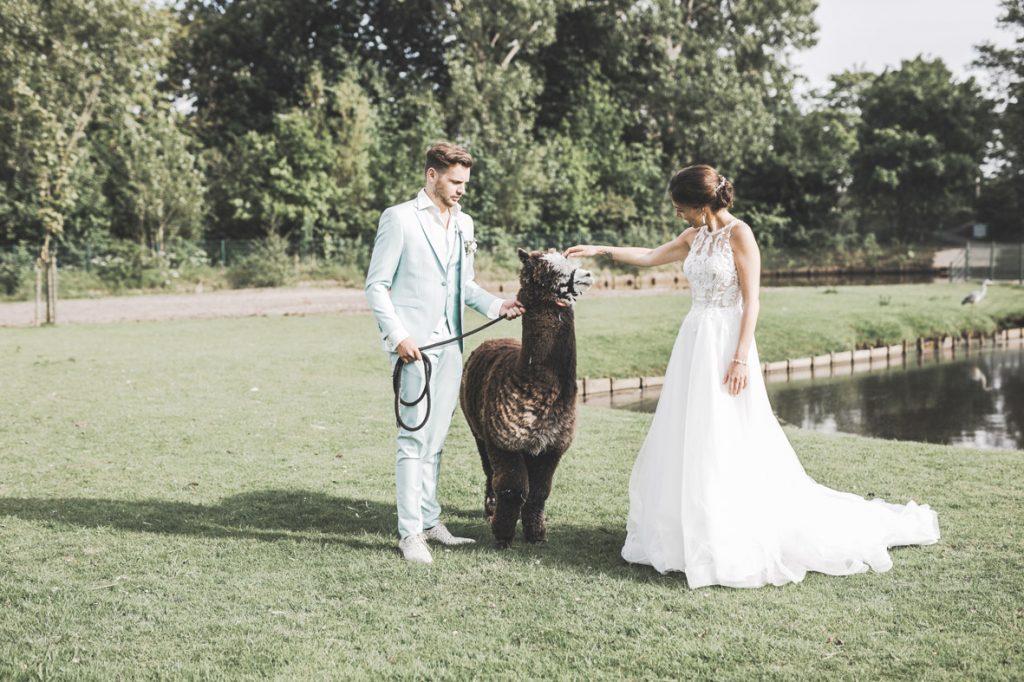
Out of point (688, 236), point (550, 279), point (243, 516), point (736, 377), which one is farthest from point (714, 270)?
point (243, 516)

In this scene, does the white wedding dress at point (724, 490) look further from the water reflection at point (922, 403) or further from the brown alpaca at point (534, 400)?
the water reflection at point (922, 403)

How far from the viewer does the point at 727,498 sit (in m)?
4.88

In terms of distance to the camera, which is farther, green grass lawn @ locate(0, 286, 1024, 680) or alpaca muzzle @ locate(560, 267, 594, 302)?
alpaca muzzle @ locate(560, 267, 594, 302)

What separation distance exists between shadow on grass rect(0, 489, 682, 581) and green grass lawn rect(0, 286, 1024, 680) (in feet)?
0.08

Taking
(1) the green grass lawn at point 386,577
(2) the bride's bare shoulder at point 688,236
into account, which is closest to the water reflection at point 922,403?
(1) the green grass lawn at point 386,577

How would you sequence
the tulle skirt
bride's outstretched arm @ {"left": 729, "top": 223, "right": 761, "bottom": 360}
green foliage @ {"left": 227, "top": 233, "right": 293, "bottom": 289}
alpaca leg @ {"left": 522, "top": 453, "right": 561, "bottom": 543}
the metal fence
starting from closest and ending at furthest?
the tulle skirt → bride's outstretched arm @ {"left": 729, "top": 223, "right": 761, "bottom": 360} → alpaca leg @ {"left": 522, "top": 453, "right": 561, "bottom": 543} → green foliage @ {"left": 227, "top": 233, "right": 293, "bottom": 289} → the metal fence

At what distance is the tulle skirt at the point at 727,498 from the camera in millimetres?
4797

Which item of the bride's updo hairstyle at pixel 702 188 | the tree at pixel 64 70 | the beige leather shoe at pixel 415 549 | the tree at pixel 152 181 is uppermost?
the tree at pixel 64 70

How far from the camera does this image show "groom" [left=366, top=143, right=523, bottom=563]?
16.7 ft

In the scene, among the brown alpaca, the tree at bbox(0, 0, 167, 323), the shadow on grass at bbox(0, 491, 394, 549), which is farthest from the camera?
the tree at bbox(0, 0, 167, 323)

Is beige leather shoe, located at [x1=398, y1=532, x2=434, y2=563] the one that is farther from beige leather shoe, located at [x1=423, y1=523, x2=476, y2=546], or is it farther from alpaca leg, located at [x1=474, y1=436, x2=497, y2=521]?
alpaca leg, located at [x1=474, y1=436, x2=497, y2=521]

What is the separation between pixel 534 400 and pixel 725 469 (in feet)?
3.84

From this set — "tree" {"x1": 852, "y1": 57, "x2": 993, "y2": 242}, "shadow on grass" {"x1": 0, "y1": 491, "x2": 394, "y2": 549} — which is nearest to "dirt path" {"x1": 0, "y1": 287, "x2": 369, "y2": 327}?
"shadow on grass" {"x1": 0, "y1": 491, "x2": 394, "y2": 549}

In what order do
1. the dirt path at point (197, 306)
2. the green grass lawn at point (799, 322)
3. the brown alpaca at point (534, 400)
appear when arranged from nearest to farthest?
the brown alpaca at point (534, 400) < the green grass lawn at point (799, 322) < the dirt path at point (197, 306)
